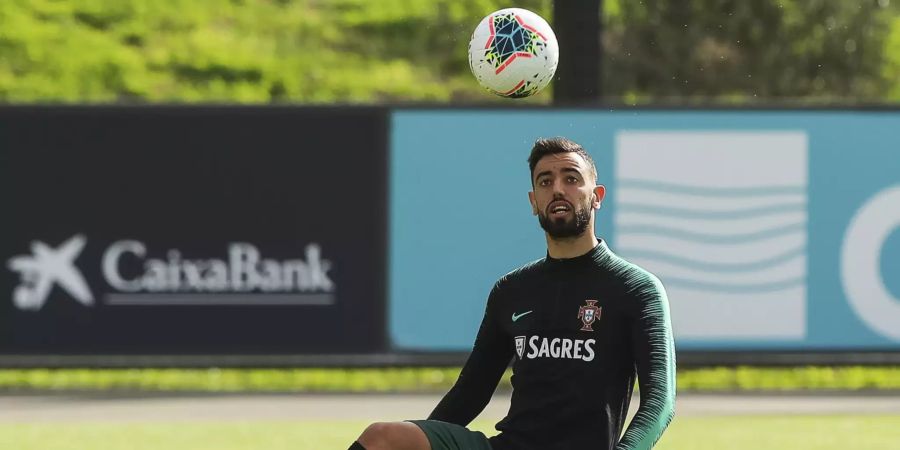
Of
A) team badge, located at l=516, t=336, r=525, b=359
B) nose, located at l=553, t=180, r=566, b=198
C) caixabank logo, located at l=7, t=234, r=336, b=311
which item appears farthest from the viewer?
caixabank logo, located at l=7, t=234, r=336, b=311

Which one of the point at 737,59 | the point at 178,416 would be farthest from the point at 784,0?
the point at 178,416

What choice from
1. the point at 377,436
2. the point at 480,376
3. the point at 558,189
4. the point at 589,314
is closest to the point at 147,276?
the point at 480,376

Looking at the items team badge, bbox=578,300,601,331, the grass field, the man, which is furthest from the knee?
the grass field

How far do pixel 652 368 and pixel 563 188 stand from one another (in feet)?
2.19

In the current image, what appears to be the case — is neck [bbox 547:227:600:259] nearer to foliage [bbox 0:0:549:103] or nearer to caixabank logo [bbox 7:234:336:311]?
caixabank logo [bbox 7:234:336:311]

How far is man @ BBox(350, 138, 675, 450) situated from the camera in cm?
570

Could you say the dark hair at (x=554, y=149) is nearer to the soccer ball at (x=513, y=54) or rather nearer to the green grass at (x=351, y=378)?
the soccer ball at (x=513, y=54)

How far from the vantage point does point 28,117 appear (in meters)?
Answer: 13.6

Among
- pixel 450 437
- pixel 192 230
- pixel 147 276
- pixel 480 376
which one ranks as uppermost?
pixel 192 230

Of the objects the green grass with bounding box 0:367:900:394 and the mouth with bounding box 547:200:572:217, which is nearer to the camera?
the mouth with bounding box 547:200:572:217

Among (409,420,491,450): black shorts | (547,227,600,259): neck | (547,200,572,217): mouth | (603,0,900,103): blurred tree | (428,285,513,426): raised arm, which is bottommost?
(409,420,491,450): black shorts

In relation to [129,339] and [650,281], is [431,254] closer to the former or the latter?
[129,339]

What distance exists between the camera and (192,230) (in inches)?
538

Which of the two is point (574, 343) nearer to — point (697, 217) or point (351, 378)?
point (697, 217)
